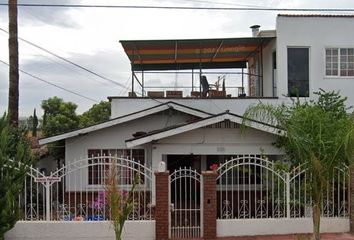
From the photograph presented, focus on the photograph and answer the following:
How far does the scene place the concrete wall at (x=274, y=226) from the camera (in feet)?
36.7

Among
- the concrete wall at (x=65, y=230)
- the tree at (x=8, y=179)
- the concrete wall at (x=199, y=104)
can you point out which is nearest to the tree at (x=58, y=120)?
the concrete wall at (x=199, y=104)

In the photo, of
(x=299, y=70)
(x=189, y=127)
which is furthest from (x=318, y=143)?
(x=299, y=70)

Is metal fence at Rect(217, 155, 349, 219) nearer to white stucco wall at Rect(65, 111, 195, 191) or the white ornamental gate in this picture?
the white ornamental gate

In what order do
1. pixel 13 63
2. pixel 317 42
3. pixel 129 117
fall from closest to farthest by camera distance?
pixel 13 63, pixel 129 117, pixel 317 42

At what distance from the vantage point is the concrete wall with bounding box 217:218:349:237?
36.7 feet

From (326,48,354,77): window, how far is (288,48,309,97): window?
867 millimetres

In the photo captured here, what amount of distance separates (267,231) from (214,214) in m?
1.39

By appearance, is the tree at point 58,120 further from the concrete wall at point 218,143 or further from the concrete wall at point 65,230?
the concrete wall at point 65,230

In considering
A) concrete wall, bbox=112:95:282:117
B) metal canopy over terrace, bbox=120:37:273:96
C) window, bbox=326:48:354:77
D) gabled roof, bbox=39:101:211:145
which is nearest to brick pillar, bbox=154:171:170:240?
gabled roof, bbox=39:101:211:145

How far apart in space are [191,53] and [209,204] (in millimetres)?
9280

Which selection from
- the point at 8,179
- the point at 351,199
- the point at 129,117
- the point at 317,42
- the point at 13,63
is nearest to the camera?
the point at 8,179

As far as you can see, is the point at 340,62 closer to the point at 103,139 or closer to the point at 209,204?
the point at 103,139

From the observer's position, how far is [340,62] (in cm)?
1838

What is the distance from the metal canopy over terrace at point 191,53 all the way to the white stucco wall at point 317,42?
0.85m
